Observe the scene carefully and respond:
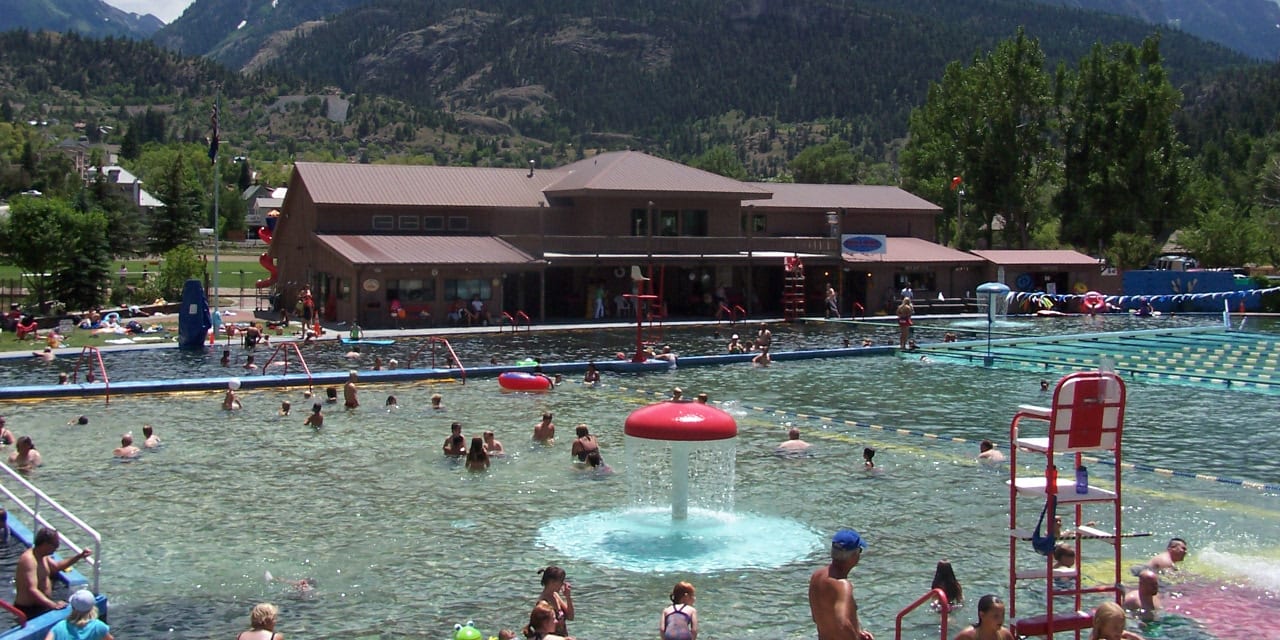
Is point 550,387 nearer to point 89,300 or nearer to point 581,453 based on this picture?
point 581,453

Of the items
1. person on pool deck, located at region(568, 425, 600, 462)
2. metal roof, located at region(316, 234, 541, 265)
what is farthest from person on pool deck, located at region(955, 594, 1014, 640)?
metal roof, located at region(316, 234, 541, 265)

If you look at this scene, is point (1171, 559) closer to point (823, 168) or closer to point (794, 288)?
point (794, 288)

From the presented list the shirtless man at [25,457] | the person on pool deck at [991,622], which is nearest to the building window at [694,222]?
the shirtless man at [25,457]

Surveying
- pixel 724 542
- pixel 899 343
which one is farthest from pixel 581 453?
pixel 899 343

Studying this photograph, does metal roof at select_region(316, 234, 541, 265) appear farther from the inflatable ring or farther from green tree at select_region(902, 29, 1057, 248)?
green tree at select_region(902, 29, 1057, 248)

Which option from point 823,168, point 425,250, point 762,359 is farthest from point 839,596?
point 823,168

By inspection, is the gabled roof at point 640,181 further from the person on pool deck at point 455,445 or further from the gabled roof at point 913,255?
the person on pool deck at point 455,445

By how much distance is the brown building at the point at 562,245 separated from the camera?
170ft

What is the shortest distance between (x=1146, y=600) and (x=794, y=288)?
44867 millimetres

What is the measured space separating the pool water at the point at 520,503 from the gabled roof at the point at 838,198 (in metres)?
32.8

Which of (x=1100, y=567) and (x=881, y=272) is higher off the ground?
(x=881, y=272)

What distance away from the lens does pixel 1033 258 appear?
7062 centimetres

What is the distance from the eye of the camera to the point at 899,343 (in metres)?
46.6

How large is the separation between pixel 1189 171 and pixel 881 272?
3363cm
